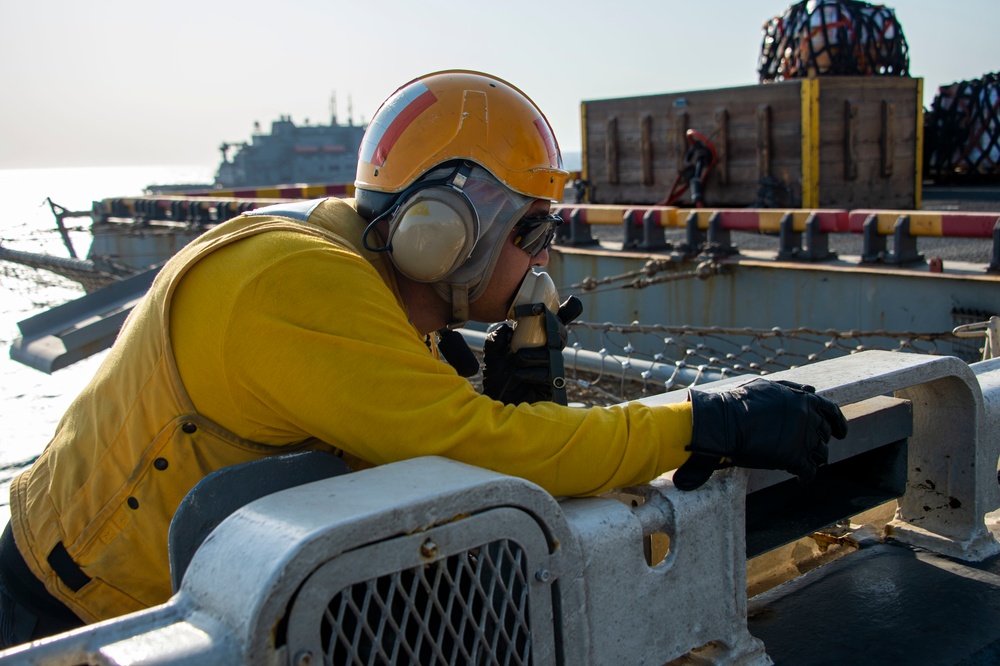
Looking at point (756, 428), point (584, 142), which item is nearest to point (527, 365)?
point (756, 428)

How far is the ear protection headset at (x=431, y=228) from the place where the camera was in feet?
7.15

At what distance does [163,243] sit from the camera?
1579 cm

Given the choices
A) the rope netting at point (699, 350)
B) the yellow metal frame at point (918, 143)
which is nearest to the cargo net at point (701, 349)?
the rope netting at point (699, 350)

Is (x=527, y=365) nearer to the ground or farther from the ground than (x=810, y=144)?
nearer to the ground

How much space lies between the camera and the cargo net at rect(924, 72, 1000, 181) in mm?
19234

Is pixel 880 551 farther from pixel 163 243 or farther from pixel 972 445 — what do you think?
pixel 163 243

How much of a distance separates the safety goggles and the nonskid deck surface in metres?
1.16

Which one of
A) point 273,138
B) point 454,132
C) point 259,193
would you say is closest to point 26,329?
point 454,132

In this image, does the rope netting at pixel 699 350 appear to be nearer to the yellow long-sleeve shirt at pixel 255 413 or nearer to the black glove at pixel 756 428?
the black glove at pixel 756 428

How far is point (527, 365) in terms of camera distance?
2777mm

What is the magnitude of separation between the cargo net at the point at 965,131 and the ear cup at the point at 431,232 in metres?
20.2

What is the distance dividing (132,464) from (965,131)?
69.8 feet

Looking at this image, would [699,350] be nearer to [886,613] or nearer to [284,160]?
[886,613]

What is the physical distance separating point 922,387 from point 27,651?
248 centimetres
